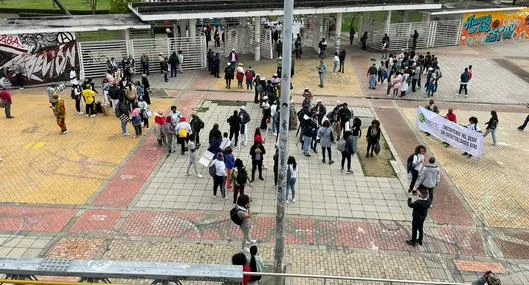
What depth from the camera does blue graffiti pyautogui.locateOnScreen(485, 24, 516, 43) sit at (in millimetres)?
33594

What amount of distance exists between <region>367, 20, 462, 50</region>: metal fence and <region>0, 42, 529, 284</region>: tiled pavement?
1925 cm

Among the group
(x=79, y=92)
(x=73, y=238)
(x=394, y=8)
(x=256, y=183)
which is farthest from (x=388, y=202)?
(x=394, y=8)

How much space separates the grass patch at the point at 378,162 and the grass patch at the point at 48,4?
37.8 metres

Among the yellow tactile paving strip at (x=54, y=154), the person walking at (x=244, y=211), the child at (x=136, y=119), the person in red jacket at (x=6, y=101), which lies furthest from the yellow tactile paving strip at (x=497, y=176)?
the person in red jacket at (x=6, y=101)

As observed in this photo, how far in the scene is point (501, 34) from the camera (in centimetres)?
3400

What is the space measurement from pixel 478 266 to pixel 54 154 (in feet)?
41.2

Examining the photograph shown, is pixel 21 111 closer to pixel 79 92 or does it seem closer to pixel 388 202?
pixel 79 92

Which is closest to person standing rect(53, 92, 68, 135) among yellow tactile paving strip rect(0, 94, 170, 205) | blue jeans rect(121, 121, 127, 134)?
yellow tactile paving strip rect(0, 94, 170, 205)

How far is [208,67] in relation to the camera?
2492cm

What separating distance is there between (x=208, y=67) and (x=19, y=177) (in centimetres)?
1327

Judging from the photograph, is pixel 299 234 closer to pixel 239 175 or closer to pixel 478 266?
pixel 239 175

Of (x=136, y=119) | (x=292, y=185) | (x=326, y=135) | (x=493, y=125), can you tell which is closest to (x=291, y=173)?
(x=292, y=185)

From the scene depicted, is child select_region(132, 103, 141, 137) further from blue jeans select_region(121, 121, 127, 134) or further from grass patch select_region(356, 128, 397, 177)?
grass patch select_region(356, 128, 397, 177)

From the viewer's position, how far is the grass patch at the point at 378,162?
46.5 feet
